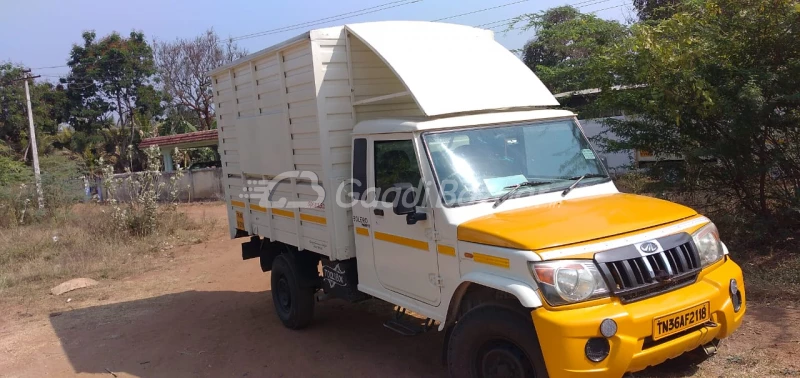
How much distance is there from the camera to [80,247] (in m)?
12.6

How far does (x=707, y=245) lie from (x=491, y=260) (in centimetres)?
143

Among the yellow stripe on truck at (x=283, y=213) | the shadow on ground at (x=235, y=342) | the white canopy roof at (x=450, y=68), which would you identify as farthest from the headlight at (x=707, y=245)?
the yellow stripe on truck at (x=283, y=213)

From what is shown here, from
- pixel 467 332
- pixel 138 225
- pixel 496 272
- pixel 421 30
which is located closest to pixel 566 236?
pixel 496 272

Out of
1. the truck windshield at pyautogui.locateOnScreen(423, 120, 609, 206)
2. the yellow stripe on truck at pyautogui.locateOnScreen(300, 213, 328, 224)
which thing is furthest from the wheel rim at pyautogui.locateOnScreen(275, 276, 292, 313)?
the truck windshield at pyautogui.locateOnScreen(423, 120, 609, 206)

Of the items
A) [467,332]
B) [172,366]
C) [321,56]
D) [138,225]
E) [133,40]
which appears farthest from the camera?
[133,40]

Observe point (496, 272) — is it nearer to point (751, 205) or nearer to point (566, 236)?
point (566, 236)

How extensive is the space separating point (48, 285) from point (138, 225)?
3.78 meters

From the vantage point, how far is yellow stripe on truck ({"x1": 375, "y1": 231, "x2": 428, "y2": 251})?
4.49 meters

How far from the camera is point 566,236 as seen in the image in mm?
3613

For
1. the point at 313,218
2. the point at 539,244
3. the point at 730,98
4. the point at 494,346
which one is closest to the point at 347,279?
the point at 313,218

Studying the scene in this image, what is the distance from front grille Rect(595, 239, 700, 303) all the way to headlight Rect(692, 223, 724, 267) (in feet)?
0.52

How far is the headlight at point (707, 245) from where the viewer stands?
3.94 meters

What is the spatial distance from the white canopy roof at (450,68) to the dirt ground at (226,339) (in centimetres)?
224

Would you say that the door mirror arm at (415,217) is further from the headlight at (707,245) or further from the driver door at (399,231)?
the headlight at (707,245)
